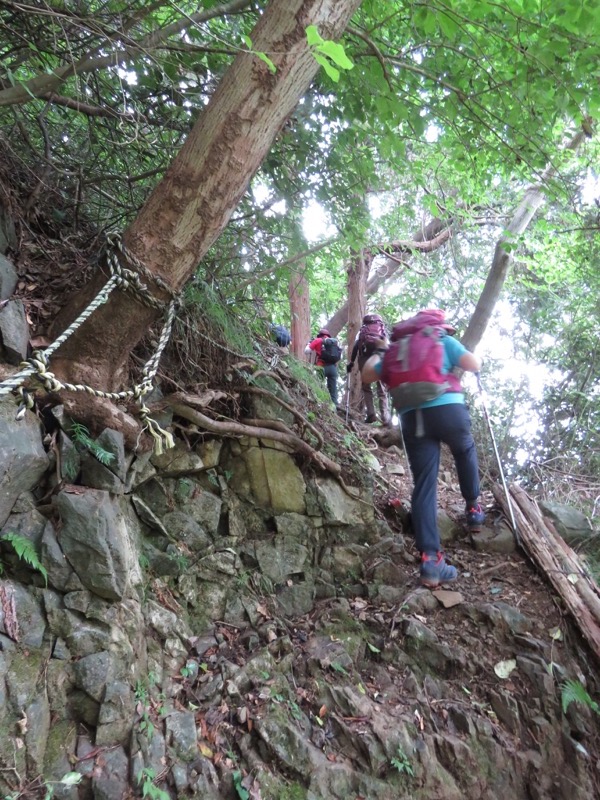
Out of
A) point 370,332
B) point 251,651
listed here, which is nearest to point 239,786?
point 251,651

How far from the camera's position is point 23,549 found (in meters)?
2.26

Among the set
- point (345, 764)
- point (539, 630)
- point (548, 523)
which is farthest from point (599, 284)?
point (345, 764)

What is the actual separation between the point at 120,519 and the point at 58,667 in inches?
32.9

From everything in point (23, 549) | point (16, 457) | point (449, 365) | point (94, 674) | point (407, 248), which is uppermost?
point (407, 248)

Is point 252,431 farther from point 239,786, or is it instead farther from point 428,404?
point 239,786

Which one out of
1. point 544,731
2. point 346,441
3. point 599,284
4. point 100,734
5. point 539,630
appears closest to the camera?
point 100,734

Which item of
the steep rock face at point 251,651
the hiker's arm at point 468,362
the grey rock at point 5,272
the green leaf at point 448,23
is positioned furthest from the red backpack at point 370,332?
the grey rock at point 5,272

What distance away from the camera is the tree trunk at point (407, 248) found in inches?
347

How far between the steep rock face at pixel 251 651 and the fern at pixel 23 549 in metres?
0.07

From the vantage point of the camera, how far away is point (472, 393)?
8164 millimetres

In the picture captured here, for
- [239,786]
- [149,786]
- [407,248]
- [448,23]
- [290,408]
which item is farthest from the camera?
[407,248]

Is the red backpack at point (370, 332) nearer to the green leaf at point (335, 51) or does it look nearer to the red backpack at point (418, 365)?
the red backpack at point (418, 365)

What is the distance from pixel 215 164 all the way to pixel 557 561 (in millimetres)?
4165

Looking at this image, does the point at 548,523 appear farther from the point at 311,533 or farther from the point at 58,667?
the point at 58,667
